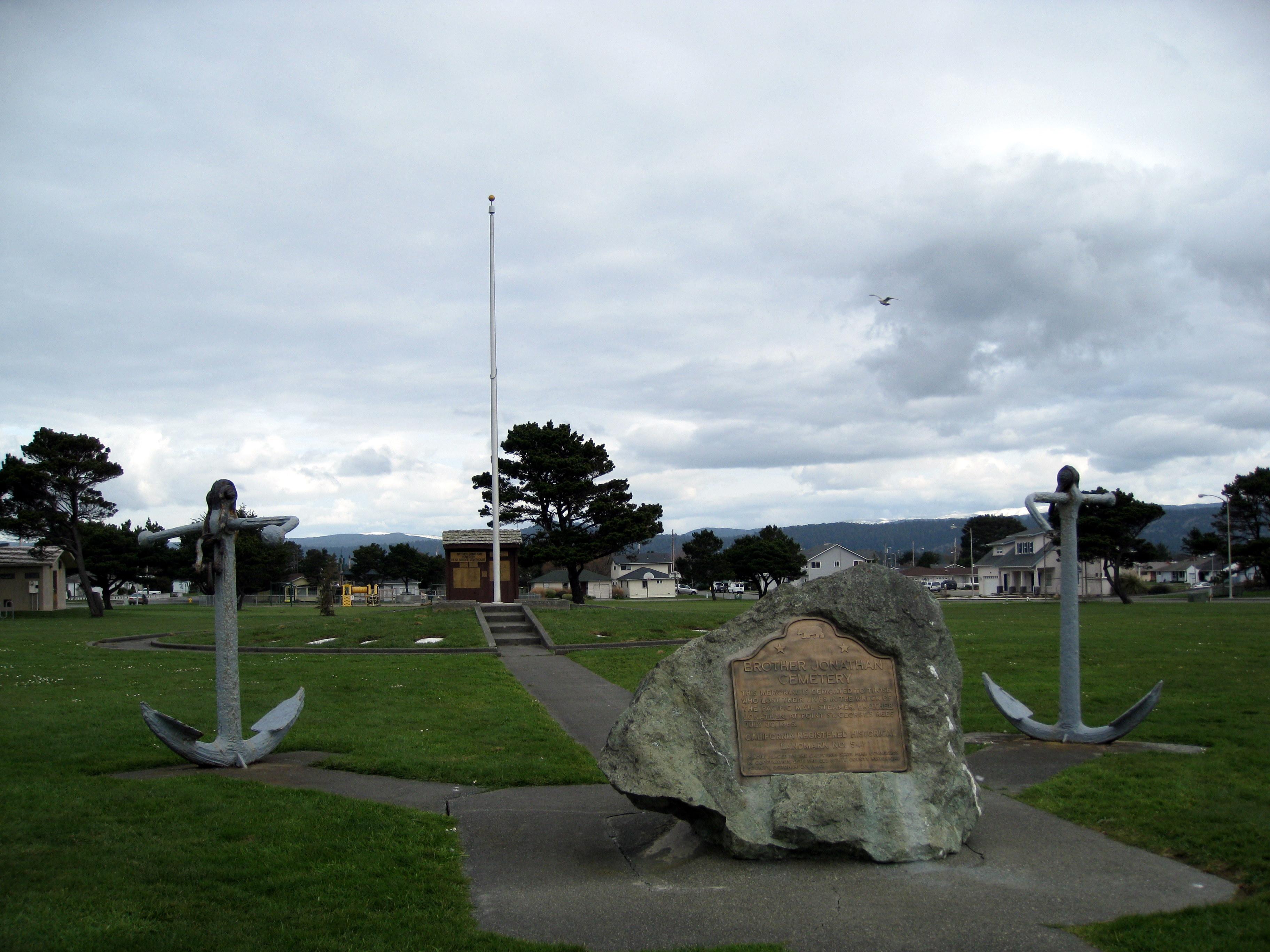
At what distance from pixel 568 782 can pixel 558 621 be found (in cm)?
1785

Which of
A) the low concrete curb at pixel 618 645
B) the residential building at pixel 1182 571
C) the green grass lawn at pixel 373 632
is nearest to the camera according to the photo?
the low concrete curb at pixel 618 645

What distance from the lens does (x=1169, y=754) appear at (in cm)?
945

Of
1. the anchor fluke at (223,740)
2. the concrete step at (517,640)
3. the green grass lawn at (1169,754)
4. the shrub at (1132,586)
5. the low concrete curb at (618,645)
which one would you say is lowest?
the shrub at (1132,586)

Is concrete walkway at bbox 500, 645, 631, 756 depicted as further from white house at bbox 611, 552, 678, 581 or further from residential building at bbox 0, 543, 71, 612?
white house at bbox 611, 552, 678, 581

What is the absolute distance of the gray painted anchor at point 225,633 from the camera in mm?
9016

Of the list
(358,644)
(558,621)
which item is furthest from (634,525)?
(358,644)

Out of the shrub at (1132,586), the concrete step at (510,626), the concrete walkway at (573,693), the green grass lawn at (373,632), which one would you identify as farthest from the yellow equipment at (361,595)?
the shrub at (1132,586)

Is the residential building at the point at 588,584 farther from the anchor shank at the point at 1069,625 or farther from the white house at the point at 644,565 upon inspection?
the anchor shank at the point at 1069,625

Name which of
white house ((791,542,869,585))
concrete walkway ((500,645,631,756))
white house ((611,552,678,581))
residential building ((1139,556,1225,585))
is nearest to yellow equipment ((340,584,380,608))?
white house ((611,552,678,581))

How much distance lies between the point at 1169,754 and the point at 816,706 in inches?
202

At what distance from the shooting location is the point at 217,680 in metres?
9.00

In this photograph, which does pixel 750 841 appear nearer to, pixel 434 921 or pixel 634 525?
pixel 434 921

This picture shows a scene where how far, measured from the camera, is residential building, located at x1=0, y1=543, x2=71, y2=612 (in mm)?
51719

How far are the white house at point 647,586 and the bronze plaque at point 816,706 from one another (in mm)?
90447
